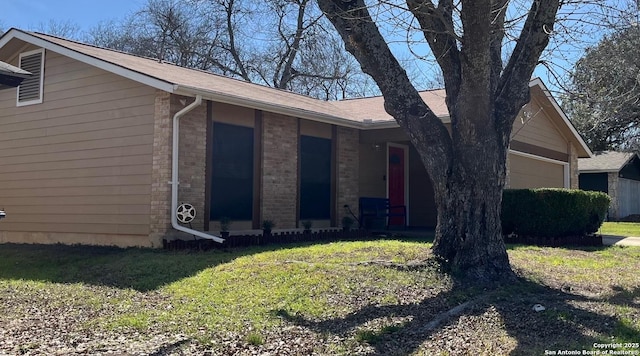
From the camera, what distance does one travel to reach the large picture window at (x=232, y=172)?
11219 mm

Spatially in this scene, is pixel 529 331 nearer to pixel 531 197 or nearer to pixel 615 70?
pixel 531 197

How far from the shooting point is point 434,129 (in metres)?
7.43

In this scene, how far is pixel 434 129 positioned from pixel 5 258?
302 inches

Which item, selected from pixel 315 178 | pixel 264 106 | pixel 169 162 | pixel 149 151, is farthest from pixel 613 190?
pixel 149 151

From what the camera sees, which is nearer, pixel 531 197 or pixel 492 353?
pixel 492 353

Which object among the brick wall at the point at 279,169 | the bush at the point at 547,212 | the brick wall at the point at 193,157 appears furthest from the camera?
the brick wall at the point at 279,169

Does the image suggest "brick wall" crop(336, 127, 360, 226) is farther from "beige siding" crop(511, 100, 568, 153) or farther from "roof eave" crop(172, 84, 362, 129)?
"beige siding" crop(511, 100, 568, 153)

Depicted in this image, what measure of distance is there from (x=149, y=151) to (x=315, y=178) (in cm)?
403

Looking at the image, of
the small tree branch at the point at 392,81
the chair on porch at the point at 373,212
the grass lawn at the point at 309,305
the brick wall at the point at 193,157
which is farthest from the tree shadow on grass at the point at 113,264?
the chair on porch at the point at 373,212

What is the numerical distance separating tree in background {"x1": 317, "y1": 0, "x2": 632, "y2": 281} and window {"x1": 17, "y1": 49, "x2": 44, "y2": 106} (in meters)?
7.63

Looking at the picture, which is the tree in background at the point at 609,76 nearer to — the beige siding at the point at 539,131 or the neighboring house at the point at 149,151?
the neighboring house at the point at 149,151

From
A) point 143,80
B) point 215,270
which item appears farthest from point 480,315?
point 143,80

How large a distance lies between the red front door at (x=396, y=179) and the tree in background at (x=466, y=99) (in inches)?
324

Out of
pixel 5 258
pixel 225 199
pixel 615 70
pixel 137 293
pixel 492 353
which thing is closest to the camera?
pixel 492 353
